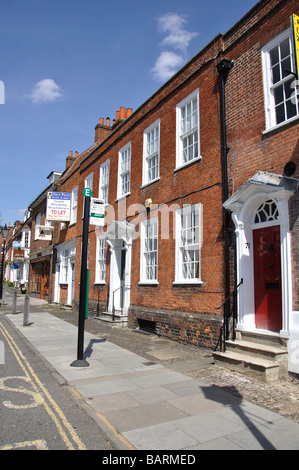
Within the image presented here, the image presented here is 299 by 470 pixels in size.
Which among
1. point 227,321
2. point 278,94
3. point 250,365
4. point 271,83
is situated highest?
point 271,83

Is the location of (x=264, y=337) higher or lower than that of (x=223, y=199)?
lower

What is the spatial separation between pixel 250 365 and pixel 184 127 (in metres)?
7.01

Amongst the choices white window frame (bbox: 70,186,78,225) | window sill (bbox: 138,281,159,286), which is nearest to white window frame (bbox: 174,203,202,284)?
window sill (bbox: 138,281,159,286)

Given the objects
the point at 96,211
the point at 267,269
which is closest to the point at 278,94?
the point at 267,269

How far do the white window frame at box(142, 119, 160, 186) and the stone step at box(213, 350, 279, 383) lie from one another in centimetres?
628

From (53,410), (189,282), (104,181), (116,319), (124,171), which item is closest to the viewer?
(53,410)

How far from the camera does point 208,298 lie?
8617 mm

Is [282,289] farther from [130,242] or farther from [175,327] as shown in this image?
[130,242]

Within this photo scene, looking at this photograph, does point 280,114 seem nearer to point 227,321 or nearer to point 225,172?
point 225,172

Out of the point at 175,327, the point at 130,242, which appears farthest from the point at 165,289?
the point at 130,242

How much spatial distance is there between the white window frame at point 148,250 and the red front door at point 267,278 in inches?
162

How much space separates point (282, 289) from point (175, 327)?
152 inches

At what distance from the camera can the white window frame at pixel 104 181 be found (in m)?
15.6

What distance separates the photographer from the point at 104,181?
16031 millimetres
